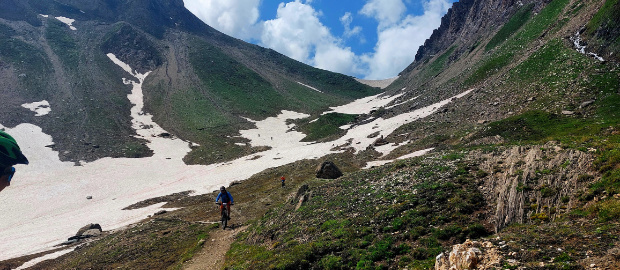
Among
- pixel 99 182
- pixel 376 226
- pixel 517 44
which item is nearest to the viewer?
pixel 376 226

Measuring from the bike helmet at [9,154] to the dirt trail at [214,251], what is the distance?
35.6 ft

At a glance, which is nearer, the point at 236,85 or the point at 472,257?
the point at 472,257

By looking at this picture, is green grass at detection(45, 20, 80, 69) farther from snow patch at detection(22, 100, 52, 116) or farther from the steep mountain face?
snow patch at detection(22, 100, 52, 116)

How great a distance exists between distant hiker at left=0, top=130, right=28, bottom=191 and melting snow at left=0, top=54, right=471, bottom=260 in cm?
2933

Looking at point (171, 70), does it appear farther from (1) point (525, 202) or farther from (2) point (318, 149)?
(1) point (525, 202)

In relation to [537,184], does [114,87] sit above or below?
above

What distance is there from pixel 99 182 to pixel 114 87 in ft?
288

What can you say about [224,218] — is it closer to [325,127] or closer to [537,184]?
[537,184]

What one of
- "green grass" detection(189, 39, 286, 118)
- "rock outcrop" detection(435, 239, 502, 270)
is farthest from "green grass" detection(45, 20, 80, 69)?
"rock outcrop" detection(435, 239, 502, 270)

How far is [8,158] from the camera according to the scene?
1476 cm

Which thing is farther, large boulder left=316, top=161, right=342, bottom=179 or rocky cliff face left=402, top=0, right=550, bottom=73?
rocky cliff face left=402, top=0, right=550, bottom=73

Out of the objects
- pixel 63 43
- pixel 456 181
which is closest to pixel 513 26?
pixel 456 181

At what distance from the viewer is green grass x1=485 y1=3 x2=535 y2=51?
9300 centimetres

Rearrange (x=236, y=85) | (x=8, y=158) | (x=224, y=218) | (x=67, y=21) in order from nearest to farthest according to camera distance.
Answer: (x=8, y=158), (x=224, y=218), (x=236, y=85), (x=67, y=21)
